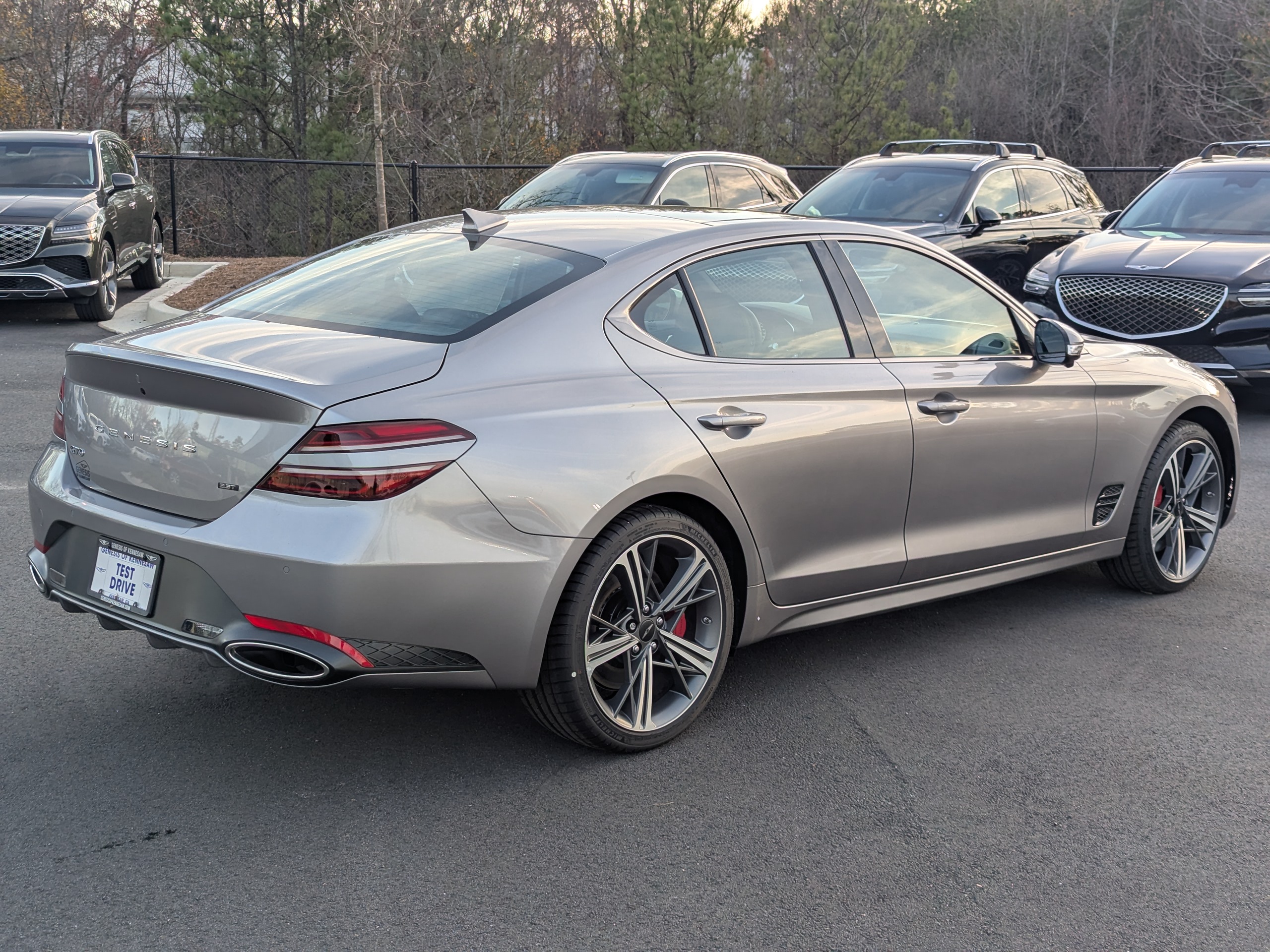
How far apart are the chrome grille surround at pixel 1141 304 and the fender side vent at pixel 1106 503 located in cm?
468

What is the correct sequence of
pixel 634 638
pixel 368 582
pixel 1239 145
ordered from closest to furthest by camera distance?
pixel 368 582 < pixel 634 638 < pixel 1239 145

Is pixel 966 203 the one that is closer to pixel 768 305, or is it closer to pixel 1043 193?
pixel 1043 193

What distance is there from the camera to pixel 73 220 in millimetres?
12742

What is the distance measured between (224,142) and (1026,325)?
29.0 m

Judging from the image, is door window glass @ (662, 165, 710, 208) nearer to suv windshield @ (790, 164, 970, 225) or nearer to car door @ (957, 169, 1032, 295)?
suv windshield @ (790, 164, 970, 225)

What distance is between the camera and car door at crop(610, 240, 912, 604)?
4039 millimetres

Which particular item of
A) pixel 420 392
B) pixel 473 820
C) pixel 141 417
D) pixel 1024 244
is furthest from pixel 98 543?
pixel 1024 244

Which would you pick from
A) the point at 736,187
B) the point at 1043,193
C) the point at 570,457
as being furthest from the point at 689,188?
the point at 570,457

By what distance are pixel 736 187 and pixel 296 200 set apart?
53.1 ft

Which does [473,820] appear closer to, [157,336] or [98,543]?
[98,543]

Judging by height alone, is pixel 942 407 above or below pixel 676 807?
above

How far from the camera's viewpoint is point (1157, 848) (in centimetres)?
350

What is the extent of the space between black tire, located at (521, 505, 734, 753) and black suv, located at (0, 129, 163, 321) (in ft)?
34.6

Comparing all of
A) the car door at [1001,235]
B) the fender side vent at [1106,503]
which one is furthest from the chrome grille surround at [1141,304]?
the fender side vent at [1106,503]
